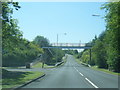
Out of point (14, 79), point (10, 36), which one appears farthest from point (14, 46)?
point (14, 79)

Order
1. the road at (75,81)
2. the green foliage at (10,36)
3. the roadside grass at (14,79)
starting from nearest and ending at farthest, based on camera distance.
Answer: the roadside grass at (14,79), the road at (75,81), the green foliage at (10,36)

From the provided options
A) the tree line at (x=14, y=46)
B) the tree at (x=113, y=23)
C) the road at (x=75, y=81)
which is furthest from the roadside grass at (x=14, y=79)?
the tree at (x=113, y=23)

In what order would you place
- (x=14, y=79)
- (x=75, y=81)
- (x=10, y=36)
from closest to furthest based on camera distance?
(x=75, y=81) → (x=14, y=79) → (x=10, y=36)

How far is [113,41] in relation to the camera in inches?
1367

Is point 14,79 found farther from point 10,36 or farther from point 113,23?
point 113,23

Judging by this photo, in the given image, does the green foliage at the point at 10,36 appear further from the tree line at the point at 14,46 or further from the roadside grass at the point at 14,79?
the roadside grass at the point at 14,79

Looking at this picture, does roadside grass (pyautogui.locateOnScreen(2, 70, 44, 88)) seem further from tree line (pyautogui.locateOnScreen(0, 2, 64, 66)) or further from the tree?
the tree

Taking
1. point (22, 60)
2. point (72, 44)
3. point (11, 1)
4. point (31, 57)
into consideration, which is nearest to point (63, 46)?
point (72, 44)

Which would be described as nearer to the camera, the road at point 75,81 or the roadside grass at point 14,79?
the roadside grass at point 14,79

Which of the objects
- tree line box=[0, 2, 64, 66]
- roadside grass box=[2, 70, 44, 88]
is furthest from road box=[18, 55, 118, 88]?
tree line box=[0, 2, 64, 66]

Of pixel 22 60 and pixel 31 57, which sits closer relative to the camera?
pixel 22 60

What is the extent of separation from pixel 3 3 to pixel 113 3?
17982 millimetres

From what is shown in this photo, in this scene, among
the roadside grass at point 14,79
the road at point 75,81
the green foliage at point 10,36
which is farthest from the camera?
the green foliage at point 10,36

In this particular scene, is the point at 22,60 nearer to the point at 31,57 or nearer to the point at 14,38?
the point at 31,57
